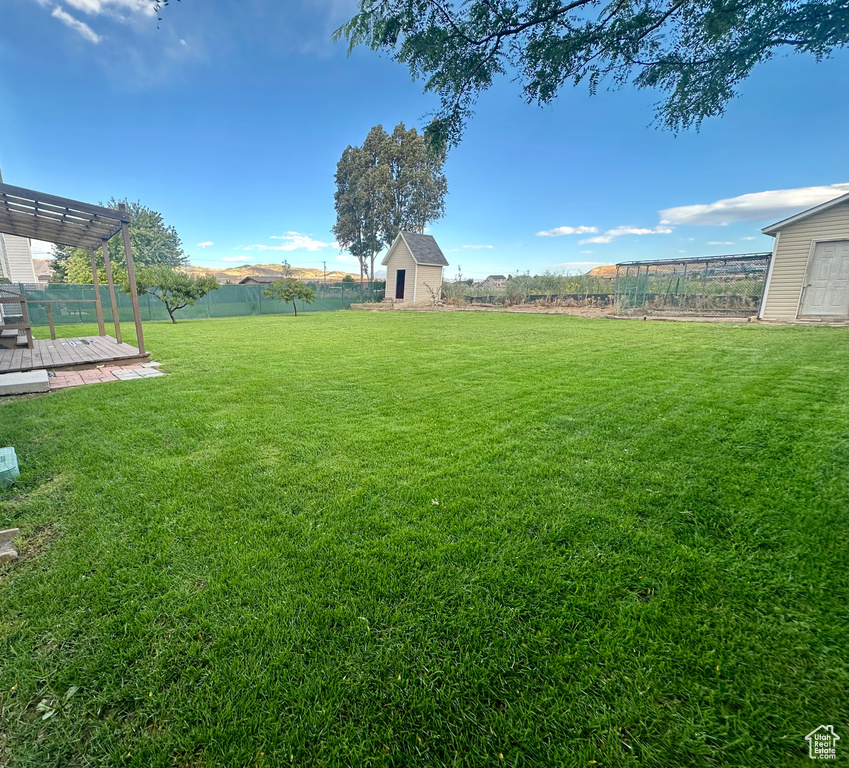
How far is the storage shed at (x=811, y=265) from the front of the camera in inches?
384

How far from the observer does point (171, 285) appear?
43.9 feet

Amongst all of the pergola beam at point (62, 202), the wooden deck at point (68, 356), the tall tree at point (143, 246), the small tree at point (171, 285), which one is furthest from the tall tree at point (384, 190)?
the pergola beam at point (62, 202)

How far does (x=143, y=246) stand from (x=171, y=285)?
25.7m

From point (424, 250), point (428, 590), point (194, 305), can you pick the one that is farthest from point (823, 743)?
point (424, 250)

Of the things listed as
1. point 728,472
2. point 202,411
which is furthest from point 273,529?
point 728,472

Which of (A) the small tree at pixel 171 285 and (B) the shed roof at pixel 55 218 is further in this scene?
(A) the small tree at pixel 171 285

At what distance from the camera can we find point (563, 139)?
1227 cm

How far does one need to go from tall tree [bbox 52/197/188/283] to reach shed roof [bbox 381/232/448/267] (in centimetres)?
1991

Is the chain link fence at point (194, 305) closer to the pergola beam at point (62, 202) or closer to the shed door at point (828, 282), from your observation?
the pergola beam at point (62, 202)

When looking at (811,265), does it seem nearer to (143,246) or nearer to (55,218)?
(55,218)

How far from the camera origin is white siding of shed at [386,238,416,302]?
22.4 m

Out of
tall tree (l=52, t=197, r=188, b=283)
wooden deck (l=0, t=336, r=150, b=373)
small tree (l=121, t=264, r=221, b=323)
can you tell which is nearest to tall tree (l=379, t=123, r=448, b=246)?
A: small tree (l=121, t=264, r=221, b=323)

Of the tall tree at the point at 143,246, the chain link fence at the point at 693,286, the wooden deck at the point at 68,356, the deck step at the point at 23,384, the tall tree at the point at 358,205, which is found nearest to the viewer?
the deck step at the point at 23,384

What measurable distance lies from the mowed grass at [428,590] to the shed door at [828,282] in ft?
33.5
